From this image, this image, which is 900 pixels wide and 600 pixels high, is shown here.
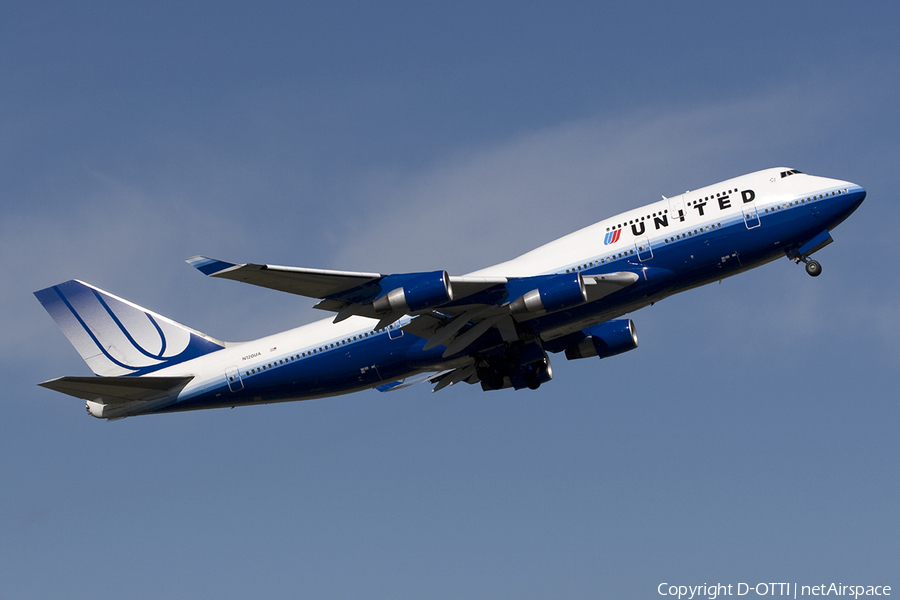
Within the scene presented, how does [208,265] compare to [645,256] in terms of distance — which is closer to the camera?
[208,265]

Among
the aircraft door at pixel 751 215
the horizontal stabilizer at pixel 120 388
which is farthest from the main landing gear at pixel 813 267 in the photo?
the horizontal stabilizer at pixel 120 388

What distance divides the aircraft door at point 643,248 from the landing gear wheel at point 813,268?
6196mm

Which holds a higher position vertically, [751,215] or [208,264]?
[208,264]

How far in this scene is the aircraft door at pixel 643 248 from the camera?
1435 inches

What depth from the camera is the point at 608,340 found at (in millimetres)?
43781

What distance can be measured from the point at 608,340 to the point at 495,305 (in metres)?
8.86

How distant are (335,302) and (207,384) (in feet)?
31.1

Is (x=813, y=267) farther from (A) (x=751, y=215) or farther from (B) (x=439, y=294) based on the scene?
(B) (x=439, y=294)

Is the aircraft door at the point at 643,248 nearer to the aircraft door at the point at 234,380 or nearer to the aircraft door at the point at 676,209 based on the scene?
the aircraft door at the point at 676,209

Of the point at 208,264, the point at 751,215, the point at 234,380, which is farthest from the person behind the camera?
the point at 234,380

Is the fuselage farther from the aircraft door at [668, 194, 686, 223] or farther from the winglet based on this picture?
the winglet

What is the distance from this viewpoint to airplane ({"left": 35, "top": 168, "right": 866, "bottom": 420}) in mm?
35156

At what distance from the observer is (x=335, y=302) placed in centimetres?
3522

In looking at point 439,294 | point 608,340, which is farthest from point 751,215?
point 439,294
